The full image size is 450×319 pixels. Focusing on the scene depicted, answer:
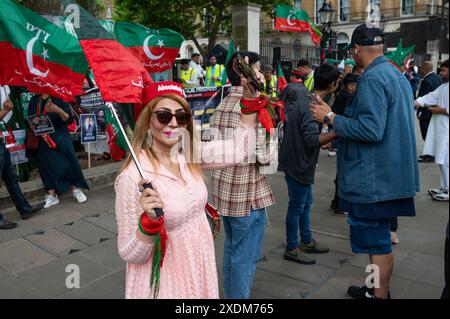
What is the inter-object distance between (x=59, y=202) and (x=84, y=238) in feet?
4.94

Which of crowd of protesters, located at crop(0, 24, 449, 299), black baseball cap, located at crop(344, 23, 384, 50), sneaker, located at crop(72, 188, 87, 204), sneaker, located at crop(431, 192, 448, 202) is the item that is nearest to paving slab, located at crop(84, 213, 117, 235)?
sneaker, located at crop(72, 188, 87, 204)

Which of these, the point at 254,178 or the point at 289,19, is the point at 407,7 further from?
the point at 254,178

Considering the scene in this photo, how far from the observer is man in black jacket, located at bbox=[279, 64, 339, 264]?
3.62 m

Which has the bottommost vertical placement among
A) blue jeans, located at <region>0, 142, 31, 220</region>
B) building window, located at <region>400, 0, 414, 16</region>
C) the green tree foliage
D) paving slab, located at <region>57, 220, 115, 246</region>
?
paving slab, located at <region>57, 220, 115, 246</region>

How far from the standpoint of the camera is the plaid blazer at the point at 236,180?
2.76 meters

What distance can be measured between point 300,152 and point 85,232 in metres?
2.69

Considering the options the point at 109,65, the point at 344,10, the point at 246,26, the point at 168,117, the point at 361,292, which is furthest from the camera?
the point at 344,10

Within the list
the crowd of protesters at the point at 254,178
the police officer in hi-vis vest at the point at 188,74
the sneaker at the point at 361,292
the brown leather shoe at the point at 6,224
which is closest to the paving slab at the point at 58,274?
the brown leather shoe at the point at 6,224

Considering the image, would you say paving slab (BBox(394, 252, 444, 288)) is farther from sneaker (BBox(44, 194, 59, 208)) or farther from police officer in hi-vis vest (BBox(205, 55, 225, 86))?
police officer in hi-vis vest (BBox(205, 55, 225, 86))

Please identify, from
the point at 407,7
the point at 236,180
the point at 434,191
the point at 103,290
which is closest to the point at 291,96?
the point at 236,180

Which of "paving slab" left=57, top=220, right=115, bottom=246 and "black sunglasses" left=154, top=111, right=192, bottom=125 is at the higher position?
"black sunglasses" left=154, top=111, right=192, bottom=125

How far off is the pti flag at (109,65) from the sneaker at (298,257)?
7.88 ft

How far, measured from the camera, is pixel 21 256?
415cm
